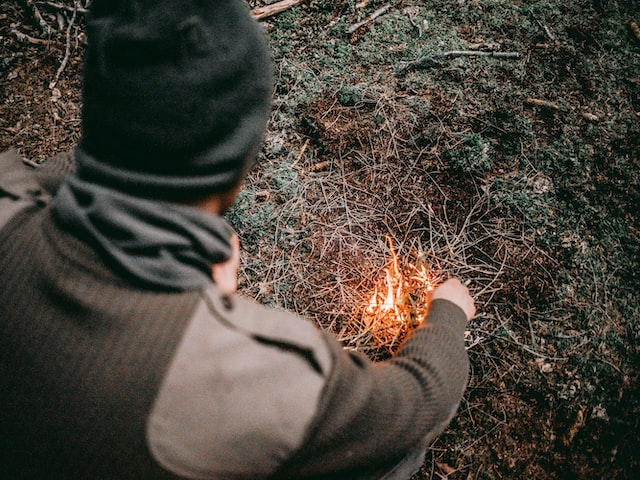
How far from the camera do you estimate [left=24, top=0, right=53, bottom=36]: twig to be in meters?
2.94

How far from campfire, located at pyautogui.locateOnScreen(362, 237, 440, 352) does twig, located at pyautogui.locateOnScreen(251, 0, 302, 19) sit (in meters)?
1.81

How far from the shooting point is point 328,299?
2.42m

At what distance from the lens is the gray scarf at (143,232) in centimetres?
106

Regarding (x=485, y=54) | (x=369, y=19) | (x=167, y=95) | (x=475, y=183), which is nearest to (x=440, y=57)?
(x=485, y=54)

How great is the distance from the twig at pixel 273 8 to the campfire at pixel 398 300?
1.81m

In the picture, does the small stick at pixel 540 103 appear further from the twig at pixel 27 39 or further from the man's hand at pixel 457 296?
the twig at pixel 27 39

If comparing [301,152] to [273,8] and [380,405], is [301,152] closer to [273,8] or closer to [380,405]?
[273,8]

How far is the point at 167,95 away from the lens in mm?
1057

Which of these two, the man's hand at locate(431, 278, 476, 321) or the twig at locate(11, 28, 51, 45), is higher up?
the twig at locate(11, 28, 51, 45)

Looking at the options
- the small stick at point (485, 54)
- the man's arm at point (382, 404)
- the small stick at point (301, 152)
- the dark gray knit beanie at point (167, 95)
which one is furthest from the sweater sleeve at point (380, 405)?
the small stick at point (485, 54)

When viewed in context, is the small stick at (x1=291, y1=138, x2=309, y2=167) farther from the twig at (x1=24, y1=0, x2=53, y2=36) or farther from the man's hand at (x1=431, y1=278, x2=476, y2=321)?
the twig at (x1=24, y1=0, x2=53, y2=36)

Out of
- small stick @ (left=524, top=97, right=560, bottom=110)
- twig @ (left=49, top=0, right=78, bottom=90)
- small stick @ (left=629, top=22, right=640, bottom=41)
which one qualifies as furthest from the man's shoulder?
small stick @ (left=629, top=22, right=640, bottom=41)

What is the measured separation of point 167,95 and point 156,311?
0.54m

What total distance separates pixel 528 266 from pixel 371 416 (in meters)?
1.59
